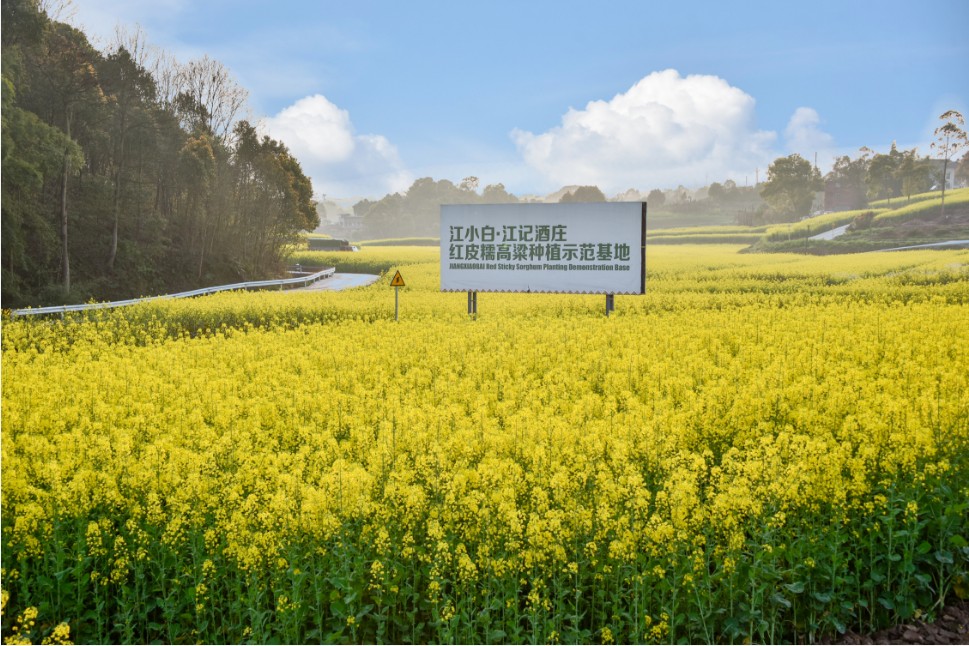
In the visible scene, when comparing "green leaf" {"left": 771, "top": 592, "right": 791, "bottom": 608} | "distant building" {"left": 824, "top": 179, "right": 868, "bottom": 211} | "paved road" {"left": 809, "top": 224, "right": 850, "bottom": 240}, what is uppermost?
"distant building" {"left": 824, "top": 179, "right": 868, "bottom": 211}

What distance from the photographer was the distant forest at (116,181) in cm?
3083

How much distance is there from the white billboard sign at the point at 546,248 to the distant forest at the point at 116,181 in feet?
56.9

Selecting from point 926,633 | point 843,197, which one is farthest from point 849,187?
point 926,633

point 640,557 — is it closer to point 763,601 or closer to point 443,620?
point 763,601

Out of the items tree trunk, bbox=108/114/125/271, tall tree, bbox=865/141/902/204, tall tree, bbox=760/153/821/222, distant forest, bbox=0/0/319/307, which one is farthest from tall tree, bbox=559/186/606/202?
tree trunk, bbox=108/114/125/271

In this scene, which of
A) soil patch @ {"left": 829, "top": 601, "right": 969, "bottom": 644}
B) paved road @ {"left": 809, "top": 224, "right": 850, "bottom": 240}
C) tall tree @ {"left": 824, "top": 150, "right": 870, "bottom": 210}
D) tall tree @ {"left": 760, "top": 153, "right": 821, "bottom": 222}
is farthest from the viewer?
tall tree @ {"left": 824, "top": 150, "right": 870, "bottom": 210}

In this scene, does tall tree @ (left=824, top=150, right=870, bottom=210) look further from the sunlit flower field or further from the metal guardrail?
the sunlit flower field

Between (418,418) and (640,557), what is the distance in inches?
147

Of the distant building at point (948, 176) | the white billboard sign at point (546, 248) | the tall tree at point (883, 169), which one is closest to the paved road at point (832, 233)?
the tall tree at point (883, 169)

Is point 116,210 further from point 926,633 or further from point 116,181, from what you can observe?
point 926,633

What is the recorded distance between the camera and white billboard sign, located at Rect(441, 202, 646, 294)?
23344 mm

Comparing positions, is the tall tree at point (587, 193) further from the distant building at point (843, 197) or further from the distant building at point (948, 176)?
the distant building at point (948, 176)

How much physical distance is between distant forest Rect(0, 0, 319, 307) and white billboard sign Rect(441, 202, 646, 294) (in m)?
17.3

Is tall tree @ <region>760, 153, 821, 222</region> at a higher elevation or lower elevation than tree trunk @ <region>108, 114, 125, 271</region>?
higher
